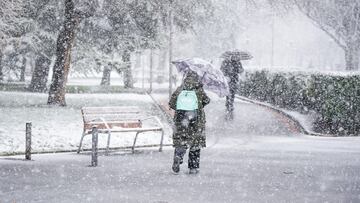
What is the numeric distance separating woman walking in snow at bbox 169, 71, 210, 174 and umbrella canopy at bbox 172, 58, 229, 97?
0.40 metres

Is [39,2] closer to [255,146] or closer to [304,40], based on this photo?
[255,146]

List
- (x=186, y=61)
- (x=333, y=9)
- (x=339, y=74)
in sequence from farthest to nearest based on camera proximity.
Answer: (x=333, y=9), (x=339, y=74), (x=186, y=61)

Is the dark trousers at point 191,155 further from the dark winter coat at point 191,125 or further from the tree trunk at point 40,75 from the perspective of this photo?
the tree trunk at point 40,75

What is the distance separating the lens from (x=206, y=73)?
34.3 ft

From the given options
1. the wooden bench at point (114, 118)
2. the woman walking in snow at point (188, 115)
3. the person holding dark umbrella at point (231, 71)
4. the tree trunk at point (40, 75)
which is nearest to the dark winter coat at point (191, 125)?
the woman walking in snow at point (188, 115)

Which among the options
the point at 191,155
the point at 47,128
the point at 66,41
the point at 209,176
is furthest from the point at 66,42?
the point at 209,176

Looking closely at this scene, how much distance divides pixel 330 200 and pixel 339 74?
963 cm

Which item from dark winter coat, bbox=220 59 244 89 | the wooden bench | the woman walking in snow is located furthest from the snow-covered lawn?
the woman walking in snow

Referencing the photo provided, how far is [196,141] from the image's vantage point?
9.74 meters

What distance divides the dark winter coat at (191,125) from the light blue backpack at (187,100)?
0.07 metres

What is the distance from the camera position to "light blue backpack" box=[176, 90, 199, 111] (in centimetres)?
970

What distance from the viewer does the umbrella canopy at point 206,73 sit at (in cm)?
1030

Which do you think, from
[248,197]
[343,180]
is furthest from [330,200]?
[343,180]

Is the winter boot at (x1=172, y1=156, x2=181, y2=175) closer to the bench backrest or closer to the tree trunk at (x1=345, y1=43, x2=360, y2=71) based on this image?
the bench backrest
